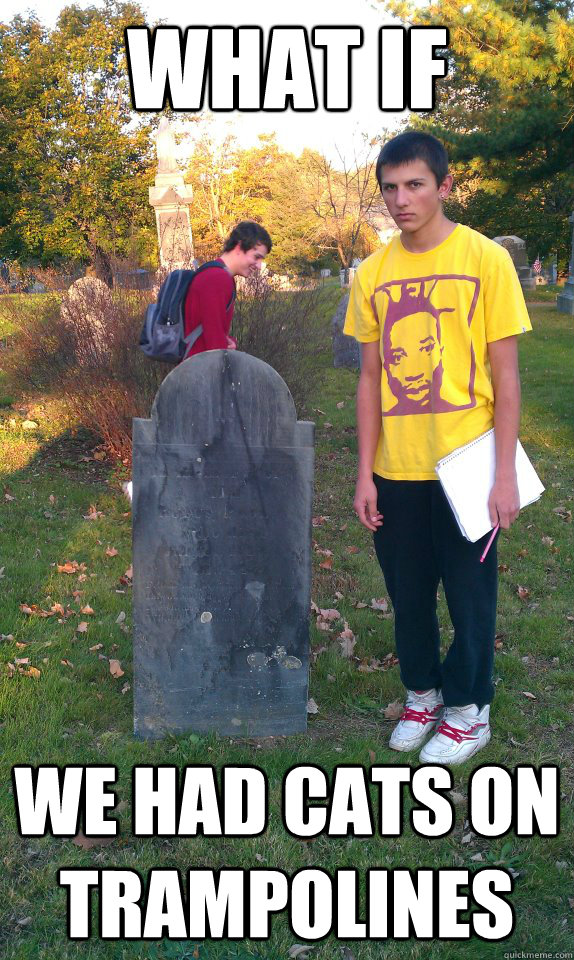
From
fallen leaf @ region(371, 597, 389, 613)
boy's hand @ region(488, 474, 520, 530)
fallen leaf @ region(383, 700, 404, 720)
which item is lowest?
fallen leaf @ region(371, 597, 389, 613)

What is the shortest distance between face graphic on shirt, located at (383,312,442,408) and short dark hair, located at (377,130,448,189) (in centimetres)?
48

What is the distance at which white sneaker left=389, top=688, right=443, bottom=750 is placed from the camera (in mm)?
3580

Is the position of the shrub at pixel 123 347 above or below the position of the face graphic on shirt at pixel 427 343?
below

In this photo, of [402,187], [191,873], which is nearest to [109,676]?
[191,873]

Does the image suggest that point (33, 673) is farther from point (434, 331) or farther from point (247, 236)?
point (247, 236)

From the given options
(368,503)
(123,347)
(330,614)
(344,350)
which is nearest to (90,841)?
(368,503)

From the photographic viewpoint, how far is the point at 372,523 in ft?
11.1

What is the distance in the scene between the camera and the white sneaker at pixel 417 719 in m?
3.58

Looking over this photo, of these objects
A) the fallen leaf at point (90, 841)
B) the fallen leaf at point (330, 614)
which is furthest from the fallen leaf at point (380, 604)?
the fallen leaf at point (90, 841)

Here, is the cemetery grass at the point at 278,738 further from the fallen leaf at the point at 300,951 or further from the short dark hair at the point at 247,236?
the short dark hair at the point at 247,236

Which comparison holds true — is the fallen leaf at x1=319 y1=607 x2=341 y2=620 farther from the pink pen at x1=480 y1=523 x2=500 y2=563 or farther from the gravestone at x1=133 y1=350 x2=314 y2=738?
the pink pen at x1=480 y1=523 x2=500 y2=563

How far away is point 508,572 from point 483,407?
300 centimetres

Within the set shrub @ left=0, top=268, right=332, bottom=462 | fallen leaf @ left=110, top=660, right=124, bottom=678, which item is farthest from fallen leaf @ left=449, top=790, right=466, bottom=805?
shrub @ left=0, top=268, right=332, bottom=462

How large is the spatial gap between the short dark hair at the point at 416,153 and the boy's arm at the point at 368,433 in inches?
26.4
